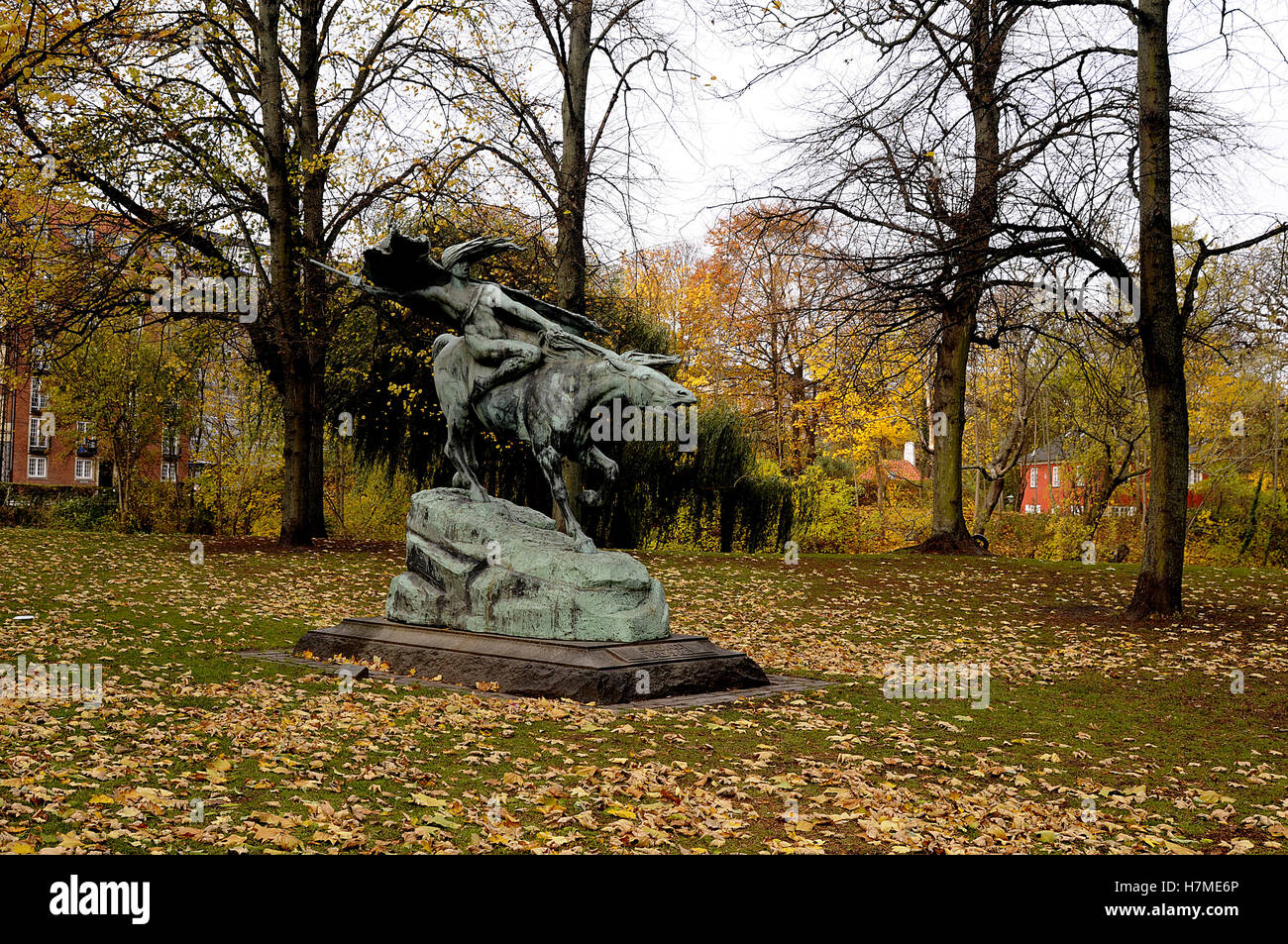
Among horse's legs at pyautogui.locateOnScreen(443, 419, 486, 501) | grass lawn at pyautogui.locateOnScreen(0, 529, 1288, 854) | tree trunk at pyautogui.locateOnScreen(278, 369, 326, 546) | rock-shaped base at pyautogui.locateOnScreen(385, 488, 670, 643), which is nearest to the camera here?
grass lawn at pyautogui.locateOnScreen(0, 529, 1288, 854)

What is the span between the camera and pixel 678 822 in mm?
5688

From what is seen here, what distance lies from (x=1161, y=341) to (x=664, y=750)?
1063 centimetres

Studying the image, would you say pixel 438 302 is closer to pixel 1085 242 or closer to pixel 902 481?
pixel 1085 242

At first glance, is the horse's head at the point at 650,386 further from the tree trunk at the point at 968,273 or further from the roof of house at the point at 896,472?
the roof of house at the point at 896,472

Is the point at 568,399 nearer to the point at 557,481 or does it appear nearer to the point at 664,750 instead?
the point at 557,481

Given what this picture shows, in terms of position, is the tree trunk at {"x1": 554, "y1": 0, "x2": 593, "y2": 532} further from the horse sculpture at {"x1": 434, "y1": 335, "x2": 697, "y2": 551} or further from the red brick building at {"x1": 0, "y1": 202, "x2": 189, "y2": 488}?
the horse sculpture at {"x1": 434, "y1": 335, "x2": 697, "y2": 551}

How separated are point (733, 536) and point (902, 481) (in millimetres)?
22008

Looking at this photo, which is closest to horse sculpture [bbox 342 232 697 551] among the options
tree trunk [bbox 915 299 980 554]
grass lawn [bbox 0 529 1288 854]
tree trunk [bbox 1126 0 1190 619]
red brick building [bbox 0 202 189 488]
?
grass lawn [bbox 0 529 1288 854]

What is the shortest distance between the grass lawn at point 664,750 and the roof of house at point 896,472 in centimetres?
3203

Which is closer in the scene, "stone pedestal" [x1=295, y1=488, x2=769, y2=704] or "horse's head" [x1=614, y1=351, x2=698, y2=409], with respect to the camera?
"stone pedestal" [x1=295, y1=488, x2=769, y2=704]

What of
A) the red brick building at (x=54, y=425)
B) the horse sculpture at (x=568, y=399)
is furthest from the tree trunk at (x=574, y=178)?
the horse sculpture at (x=568, y=399)

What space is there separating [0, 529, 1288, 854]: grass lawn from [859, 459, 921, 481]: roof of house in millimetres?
32033

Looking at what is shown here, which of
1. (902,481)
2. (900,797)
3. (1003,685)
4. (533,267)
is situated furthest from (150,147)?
(902,481)

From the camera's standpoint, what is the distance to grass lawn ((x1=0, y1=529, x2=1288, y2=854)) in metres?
5.48
